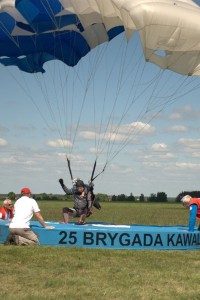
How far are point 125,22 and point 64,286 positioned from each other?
7.82 metres

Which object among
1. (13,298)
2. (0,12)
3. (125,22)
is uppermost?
(0,12)

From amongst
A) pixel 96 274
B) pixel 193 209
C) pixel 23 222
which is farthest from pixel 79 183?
pixel 96 274

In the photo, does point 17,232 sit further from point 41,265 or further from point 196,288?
point 196,288

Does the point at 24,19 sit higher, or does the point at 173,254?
the point at 24,19

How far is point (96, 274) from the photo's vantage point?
950cm

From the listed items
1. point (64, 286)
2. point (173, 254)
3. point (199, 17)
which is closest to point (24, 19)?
point (199, 17)

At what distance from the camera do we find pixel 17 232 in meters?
12.7

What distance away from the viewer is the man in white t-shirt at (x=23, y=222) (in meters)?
12.7

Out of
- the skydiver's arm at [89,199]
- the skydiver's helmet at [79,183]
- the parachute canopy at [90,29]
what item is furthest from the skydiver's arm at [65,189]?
the parachute canopy at [90,29]

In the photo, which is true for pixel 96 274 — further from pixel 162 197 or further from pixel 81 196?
pixel 162 197

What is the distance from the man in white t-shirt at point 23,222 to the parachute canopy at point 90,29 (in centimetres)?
513

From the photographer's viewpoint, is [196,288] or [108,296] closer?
[108,296]

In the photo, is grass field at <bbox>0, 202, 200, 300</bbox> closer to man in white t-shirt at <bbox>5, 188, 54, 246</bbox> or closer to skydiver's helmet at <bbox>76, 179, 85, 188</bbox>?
man in white t-shirt at <bbox>5, 188, 54, 246</bbox>

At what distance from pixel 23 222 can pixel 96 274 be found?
3676 millimetres
